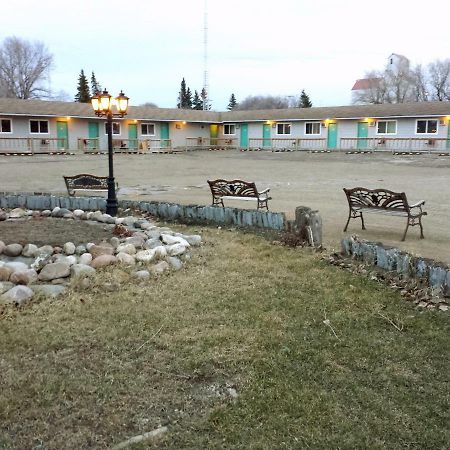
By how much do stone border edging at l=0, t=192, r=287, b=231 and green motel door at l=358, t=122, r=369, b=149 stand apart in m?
29.1

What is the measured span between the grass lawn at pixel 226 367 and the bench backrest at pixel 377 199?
8.90 feet

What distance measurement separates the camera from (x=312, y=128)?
1519 inches

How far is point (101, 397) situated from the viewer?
301 centimetres

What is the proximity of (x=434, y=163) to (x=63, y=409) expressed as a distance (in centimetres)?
2633

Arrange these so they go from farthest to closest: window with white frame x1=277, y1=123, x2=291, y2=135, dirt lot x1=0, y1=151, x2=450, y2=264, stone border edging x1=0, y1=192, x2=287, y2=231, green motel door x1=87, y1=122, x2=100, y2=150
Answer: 1. window with white frame x1=277, y1=123, x2=291, y2=135
2. green motel door x1=87, y1=122, x2=100, y2=150
3. dirt lot x1=0, y1=151, x2=450, y2=264
4. stone border edging x1=0, y1=192, x2=287, y2=231

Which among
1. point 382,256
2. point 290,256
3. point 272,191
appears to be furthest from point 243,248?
point 272,191

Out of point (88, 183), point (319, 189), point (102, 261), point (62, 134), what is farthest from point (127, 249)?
point (62, 134)

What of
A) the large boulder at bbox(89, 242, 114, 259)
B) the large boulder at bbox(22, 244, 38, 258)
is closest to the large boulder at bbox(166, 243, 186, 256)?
the large boulder at bbox(89, 242, 114, 259)

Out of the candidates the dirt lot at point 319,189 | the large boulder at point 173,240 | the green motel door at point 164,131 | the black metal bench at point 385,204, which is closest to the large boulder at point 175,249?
the large boulder at point 173,240

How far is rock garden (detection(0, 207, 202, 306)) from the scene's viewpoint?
199 inches

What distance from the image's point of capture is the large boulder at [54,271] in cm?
517

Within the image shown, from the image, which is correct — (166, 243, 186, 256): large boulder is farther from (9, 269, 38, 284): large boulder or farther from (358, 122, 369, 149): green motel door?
(358, 122, 369, 149): green motel door

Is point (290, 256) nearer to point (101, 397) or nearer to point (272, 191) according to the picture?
point (101, 397)

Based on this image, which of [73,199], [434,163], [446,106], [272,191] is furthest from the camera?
[446,106]
